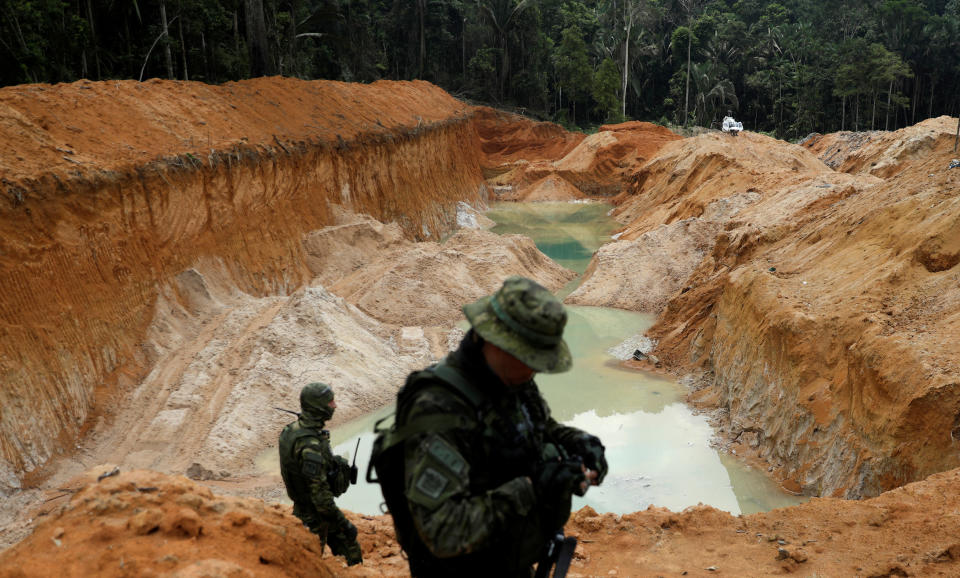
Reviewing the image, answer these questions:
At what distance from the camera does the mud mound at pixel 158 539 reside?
286cm

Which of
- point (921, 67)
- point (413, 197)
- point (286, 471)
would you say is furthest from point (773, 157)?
point (921, 67)

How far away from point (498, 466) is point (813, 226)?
11.4 meters

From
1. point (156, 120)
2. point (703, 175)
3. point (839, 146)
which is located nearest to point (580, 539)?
point (156, 120)

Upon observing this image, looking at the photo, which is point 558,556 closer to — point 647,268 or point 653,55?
point 647,268

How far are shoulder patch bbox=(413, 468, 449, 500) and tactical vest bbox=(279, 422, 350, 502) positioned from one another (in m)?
2.62

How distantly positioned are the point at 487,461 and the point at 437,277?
1439cm

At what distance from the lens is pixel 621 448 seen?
10078mm

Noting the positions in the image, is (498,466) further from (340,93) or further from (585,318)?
(340,93)

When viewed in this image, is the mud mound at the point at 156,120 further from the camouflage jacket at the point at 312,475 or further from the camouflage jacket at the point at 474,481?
the camouflage jacket at the point at 474,481

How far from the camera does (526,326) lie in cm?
253

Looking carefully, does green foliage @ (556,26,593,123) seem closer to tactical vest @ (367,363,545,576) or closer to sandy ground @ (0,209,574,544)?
sandy ground @ (0,209,574,544)

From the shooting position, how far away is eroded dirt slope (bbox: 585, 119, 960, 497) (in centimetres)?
664

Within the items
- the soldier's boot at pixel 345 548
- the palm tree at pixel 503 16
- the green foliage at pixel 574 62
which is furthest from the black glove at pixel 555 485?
the palm tree at pixel 503 16

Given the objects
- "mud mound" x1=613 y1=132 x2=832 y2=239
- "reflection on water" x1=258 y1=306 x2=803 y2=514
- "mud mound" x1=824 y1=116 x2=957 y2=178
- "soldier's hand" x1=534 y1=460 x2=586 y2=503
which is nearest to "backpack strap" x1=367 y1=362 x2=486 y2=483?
"soldier's hand" x1=534 y1=460 x2=586 y2=503
